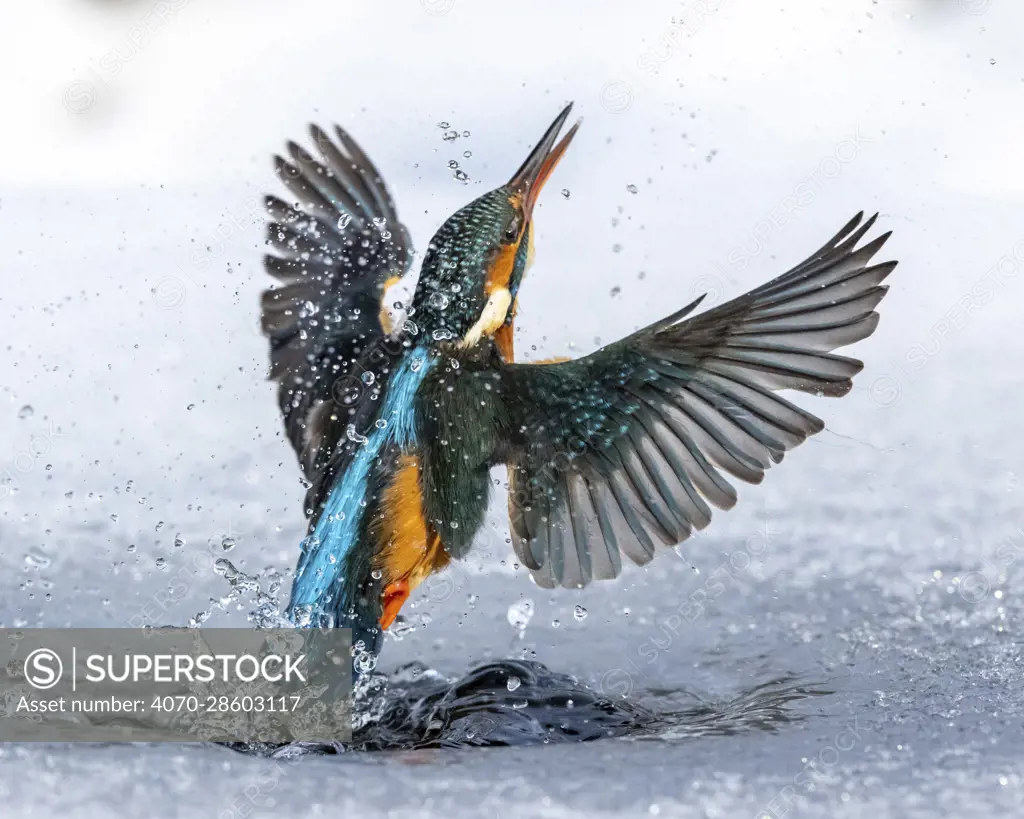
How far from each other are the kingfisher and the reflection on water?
0.60 feet

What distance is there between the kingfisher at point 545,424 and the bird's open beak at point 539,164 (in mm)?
95

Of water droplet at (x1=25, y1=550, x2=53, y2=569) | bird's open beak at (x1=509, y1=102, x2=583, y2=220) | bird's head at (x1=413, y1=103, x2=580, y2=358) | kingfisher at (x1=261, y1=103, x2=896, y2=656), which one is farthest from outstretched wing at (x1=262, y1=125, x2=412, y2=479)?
water droplet at (x1=25, y1=550, x2=53, y2=569)

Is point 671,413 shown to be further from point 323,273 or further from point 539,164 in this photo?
point 323,273

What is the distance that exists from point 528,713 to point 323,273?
1270 millimetres

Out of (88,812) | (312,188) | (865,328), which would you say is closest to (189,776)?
(88,812)

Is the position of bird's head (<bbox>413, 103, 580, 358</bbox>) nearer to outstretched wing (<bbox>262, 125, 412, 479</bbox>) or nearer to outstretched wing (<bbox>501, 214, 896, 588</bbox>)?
outstretched wing (<bbox>501, 214, 896, 588</bbox>)

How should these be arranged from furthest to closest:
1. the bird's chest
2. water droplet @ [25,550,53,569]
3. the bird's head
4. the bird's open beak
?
water droplet @ [25,550,53,569] < the bird's open beak < the bird's head < the bird's chest

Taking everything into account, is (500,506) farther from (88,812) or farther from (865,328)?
(88,812)

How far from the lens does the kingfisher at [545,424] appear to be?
239 centimetres

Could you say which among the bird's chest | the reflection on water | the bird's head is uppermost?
the bird's head

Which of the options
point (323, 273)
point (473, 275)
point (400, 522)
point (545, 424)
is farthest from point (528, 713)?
point (323, 273)

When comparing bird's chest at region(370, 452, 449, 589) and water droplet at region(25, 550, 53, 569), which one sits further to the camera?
water droplet at region(25, 550, 53, 569)

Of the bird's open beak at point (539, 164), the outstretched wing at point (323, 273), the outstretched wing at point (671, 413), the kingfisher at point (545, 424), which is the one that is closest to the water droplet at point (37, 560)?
the outstretched wing at point (323, 273)

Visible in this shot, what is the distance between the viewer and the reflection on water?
2410mm
